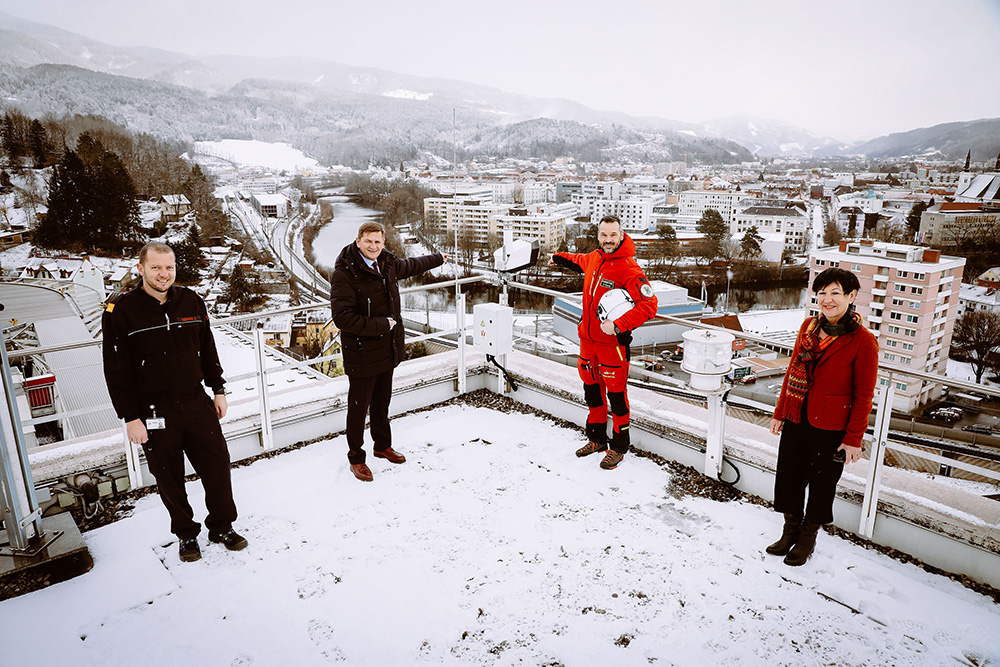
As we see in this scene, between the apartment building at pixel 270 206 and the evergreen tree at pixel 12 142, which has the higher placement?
the evergreen tree at pixel 12 142

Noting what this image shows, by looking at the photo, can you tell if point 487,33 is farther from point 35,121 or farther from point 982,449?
point 982,449

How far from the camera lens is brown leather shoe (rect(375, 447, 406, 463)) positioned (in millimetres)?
2994

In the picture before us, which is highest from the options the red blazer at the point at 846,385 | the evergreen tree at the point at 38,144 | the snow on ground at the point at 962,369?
the evergreen tree at the point at 38,144

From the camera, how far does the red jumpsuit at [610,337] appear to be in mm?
2709

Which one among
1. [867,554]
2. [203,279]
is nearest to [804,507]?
[867,554]

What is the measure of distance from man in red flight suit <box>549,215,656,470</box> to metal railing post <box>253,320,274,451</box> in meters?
1.80

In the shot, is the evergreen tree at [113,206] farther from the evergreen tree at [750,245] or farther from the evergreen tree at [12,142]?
the evergreen tree at [750,245]

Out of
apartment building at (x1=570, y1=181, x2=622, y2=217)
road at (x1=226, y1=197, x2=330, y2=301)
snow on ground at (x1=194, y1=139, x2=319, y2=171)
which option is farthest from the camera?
apartment building at (x1=570, y1=181, x2=622, y2=217)

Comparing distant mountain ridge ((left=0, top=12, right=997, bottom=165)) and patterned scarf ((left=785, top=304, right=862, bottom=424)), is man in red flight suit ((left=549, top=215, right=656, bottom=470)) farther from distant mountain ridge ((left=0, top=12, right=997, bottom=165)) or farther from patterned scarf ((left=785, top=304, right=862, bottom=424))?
distant mountain ridge ((left=0, top=12, right=997, bottom=165))

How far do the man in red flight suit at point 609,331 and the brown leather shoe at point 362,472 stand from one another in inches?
46.4

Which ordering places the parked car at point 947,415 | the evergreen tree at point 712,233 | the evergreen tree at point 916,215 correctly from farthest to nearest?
the evergreen tree at point 712,233
the evergreen tree at point 916,215
the parked car at point 947,415

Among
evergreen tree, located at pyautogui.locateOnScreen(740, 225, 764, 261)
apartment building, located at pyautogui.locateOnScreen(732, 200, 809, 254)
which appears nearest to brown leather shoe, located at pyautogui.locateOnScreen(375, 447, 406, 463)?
apartment building, located at pyautogui.locateOnScreen(732, 200, 809, 254)

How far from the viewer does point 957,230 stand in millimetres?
12539

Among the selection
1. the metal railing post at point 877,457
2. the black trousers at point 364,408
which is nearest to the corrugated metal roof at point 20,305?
the black trousers at point 364,408
